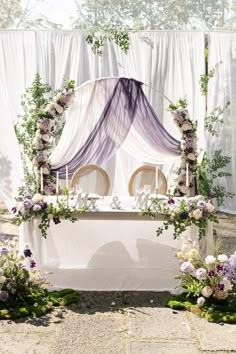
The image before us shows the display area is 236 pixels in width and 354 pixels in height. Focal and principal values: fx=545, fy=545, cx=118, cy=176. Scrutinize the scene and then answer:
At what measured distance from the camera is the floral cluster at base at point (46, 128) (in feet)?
15.4

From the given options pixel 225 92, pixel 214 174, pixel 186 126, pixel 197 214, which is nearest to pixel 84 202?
pixel 197 214

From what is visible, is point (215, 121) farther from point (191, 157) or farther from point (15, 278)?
point (15, 278)

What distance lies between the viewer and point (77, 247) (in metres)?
4.01

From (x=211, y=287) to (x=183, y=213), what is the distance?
1.86 feet

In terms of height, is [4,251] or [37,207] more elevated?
[37,207]

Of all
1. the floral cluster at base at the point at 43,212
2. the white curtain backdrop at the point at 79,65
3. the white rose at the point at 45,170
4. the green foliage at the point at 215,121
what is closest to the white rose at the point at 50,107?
the white rose at the point at 45,170

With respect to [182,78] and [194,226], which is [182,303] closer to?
[194,226]

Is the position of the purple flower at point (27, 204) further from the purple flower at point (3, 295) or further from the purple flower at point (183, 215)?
the purple flower at point (183, 215)

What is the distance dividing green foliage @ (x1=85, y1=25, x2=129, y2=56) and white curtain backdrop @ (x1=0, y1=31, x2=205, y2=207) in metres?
0.09

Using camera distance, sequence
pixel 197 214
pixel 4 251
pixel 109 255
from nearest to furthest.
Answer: pixel 4 251, pixel 197 214, pixel 109 255

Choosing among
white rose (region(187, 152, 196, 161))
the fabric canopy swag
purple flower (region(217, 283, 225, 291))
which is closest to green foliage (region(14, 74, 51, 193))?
the fabric canopy swag

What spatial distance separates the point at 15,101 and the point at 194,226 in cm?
335

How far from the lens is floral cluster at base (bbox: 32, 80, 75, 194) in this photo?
4707mm

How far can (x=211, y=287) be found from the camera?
11.4ft
